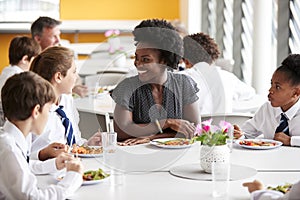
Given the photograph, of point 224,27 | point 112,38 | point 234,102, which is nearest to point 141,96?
point 234,102

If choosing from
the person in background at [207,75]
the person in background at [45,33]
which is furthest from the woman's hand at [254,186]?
the person in background at [45,33]

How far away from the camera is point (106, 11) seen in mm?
8406

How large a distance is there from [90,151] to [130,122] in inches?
18.3

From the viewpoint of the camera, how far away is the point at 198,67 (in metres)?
3.71

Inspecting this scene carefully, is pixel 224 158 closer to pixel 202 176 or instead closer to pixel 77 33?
pixel 202 176

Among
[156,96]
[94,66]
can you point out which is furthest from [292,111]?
[94,66]

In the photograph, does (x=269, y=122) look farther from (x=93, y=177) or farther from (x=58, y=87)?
(x=93, y=177)

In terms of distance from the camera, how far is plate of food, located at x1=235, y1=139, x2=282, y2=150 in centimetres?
251

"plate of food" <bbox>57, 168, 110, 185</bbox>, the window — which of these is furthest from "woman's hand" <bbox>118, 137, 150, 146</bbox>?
the window

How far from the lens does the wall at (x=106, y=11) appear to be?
821 cm

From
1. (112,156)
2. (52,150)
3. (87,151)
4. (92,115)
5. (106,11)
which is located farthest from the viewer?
(106,11)

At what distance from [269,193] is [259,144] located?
2.92 ft

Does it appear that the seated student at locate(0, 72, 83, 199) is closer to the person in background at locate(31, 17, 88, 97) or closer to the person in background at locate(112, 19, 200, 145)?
the person in background at locate(112, 19, 200, 145)

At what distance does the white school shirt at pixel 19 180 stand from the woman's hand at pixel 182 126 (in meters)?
1.02
